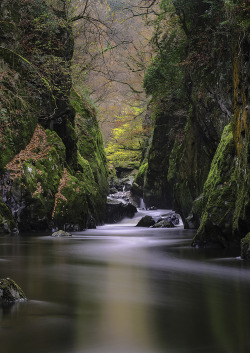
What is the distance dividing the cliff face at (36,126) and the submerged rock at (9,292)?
782 cm

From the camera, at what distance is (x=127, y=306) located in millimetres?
3826

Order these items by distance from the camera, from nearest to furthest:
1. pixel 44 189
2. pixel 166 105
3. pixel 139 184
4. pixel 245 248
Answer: pixel 245 248, pixel 44 189, pixel 166 105, pixel 139 184

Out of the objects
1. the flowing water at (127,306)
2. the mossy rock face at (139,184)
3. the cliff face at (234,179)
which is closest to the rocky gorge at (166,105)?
the cliff face at (234,179)

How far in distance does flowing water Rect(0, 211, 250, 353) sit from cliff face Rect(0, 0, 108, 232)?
16.3 ft

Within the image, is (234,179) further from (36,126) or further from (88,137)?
(88,137)

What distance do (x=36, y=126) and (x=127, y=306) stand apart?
1116 centimetres

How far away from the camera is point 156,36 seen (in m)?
14.8

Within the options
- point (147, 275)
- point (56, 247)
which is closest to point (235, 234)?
point (147, 275)

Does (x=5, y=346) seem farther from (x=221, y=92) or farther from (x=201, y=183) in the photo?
(x=201, y=183)

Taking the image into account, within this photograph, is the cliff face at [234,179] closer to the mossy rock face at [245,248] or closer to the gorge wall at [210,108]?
the gorge wall at [210,108]

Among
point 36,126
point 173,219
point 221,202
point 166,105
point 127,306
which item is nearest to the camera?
point 127,306

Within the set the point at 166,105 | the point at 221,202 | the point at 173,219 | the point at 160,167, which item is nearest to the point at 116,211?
the point at 173,219

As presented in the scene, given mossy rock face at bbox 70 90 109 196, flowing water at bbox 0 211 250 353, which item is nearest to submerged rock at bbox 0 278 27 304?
flowing water at bbox 0 211 250 353

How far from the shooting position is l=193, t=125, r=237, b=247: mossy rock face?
8469 mm
